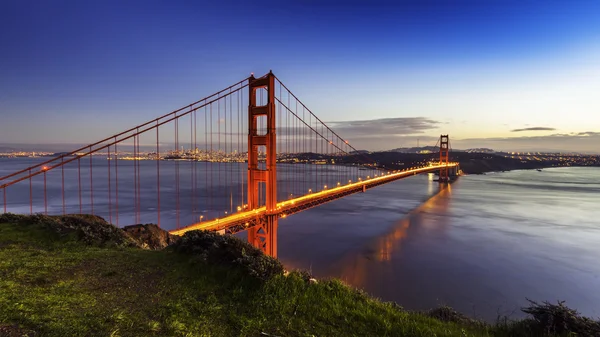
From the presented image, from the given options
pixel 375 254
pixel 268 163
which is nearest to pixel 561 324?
pixel 268 163

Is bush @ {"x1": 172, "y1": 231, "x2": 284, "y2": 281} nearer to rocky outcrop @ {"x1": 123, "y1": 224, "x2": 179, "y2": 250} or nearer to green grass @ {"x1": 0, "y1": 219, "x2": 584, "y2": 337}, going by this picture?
green grass @ {"x1": 0, "y1": 219, "x2": 584, "y2": 337}

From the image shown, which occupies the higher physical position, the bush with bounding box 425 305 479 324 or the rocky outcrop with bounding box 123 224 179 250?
the bush with bounding box 425 305 479 324

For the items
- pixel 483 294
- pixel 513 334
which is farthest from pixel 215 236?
pixel 483 294

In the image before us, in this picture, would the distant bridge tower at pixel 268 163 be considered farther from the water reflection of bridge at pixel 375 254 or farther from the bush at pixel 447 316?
the bush at pixel 447 316

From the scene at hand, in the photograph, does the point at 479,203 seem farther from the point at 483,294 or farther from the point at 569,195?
the point at 483,294

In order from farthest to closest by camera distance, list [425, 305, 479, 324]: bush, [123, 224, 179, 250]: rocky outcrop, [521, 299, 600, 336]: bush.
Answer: [123, 224, 179, 250]: rocky outcrop
[425, 305, 479, 324]: bush
[521, 299, 600, 336]: bush

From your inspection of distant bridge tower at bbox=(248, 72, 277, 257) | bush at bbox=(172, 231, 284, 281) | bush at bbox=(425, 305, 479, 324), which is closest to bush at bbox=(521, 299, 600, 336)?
bush at bbox=(425, 305, 479, 324)

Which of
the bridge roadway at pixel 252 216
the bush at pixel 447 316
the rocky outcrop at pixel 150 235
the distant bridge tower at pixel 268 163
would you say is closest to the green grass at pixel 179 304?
the bush at pixel 447 316
